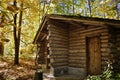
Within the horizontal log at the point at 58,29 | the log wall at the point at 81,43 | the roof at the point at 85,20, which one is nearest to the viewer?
the roof at the point at 85,20

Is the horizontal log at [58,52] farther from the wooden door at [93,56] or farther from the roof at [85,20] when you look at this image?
the roof at [85,20]

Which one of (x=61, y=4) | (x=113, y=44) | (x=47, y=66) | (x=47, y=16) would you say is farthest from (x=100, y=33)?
(x=61, y=4)

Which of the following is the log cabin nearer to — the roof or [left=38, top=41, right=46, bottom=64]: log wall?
the roof

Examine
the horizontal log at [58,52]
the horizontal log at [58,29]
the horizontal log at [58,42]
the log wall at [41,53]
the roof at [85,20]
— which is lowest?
the log wall at [41,53]

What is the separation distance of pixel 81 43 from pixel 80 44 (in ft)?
0.41

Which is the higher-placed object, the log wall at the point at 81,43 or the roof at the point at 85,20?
the roof at the point at 85,20

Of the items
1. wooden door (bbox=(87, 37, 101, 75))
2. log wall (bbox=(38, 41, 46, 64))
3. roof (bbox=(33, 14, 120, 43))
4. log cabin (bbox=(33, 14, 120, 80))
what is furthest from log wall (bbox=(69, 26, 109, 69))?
log wall (bbox=(38, 41, 46, 64))

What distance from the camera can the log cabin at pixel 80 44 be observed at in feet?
32.6

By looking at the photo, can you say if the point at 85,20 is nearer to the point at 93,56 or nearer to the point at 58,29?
the point at 93,56

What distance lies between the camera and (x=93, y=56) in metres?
11.5

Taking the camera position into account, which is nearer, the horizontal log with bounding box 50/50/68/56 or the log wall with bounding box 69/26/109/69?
the log wall with bounding box 69/26/109/69

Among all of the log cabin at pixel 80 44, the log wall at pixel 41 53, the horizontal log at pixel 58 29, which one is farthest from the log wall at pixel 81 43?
the log wall at pixel 41 53

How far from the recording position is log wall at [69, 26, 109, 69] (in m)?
10.3

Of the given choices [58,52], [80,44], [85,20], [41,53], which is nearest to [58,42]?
[58,52]
